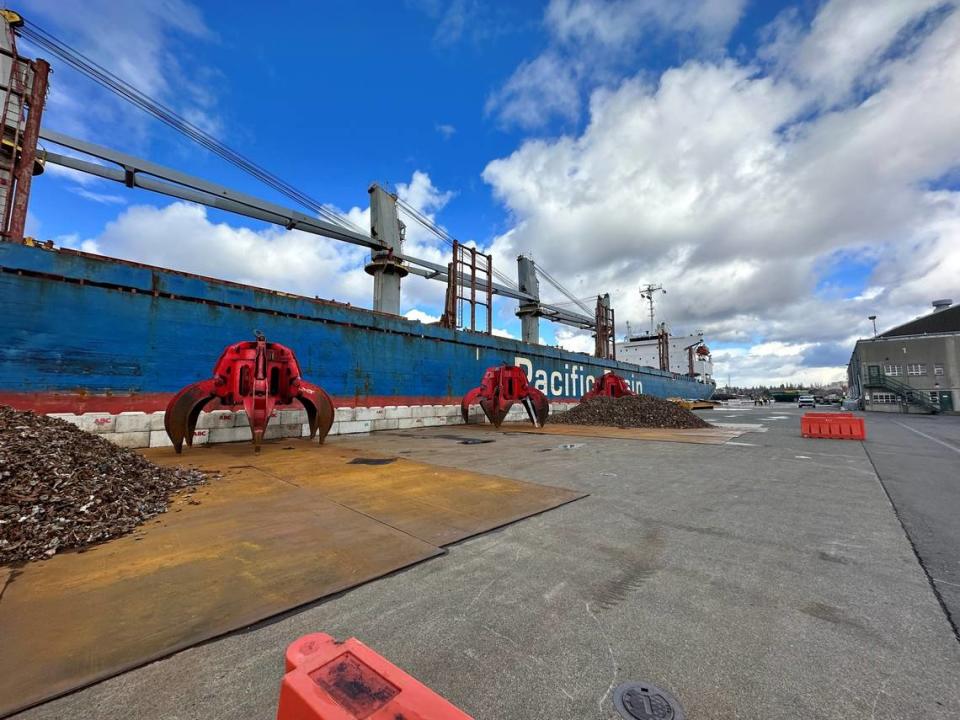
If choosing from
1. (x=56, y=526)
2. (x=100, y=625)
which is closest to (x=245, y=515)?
(x=56, y=526)

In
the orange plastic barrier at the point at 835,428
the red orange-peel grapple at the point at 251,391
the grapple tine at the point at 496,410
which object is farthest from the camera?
the grapple tine at the point at 496,410

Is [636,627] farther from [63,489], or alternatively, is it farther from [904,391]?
[904,391]

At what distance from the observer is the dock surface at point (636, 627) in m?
1.65

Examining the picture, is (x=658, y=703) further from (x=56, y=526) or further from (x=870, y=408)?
(x=870, y=408)

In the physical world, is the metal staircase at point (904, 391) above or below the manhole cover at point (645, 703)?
above

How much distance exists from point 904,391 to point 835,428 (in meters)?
37.4

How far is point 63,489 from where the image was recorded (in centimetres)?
381

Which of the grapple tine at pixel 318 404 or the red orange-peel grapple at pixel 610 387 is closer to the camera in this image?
the grapple tine at pixel 318 404

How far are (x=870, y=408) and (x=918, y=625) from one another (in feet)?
172

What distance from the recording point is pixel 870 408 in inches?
1550

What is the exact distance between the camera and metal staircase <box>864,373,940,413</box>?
3547 cm

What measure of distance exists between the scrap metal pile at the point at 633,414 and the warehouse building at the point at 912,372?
3558 centimetres

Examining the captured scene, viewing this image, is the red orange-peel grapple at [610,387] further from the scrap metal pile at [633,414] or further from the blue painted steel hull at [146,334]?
the blue painted steel hull at [146,334]

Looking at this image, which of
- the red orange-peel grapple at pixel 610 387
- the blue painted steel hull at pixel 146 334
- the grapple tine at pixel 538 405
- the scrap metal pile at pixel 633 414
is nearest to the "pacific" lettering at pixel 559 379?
the red orange-peel grapple at pixel 610 387
